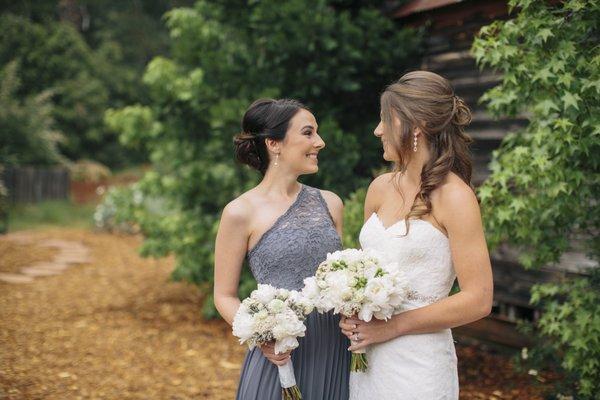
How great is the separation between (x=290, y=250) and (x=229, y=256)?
0.33m

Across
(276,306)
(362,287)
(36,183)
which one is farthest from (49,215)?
(362,287)

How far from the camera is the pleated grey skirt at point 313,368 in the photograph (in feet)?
9.93

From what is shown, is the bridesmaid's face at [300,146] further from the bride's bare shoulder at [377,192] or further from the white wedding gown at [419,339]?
the white wedding gown at [419,339]

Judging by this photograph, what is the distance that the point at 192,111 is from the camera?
25.3 ft

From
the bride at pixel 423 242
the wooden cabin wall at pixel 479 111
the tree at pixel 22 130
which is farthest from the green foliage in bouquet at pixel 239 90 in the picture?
the tree at pixel 22 130

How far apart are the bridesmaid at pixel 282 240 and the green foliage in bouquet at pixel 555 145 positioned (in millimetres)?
1730

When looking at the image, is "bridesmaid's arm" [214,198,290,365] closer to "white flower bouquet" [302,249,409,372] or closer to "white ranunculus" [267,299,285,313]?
"white ranunculus" [267,299,285,313]

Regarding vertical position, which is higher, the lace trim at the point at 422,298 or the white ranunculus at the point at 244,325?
the lace trim at the point at 422,298

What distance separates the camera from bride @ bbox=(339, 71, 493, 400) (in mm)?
2518

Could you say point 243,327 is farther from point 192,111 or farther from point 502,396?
point 192,111

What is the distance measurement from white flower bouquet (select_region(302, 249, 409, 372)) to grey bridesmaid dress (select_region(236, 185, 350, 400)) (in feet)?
1.91

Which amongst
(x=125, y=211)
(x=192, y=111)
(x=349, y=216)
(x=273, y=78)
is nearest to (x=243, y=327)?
(x=349, y=216)

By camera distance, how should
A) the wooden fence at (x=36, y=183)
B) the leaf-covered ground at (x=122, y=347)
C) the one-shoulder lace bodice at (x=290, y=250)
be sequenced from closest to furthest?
the one-shoulder lace bodice at (x=290, y=250), the leaf-covered ground at (x=122, y=347), the wooden fence at (x=36, y=183)

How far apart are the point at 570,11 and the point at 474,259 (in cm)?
277
